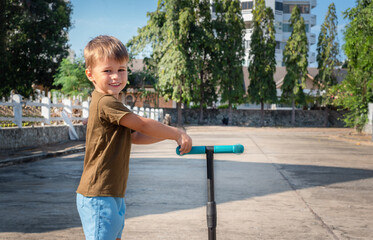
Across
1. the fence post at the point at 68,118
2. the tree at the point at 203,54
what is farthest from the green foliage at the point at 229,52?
the fence post at the point at 68,118

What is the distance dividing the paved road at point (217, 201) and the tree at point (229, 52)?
38628mm

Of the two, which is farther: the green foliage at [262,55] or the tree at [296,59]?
the tree at [296,59]

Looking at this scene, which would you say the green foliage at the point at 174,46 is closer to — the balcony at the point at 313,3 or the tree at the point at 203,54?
the tree at the point at 203,54

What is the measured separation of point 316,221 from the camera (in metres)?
5.77

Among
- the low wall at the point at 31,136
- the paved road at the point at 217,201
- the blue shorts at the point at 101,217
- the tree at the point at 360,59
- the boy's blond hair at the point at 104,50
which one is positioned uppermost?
the tree at the point at 360,59

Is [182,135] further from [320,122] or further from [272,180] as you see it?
[320,122]

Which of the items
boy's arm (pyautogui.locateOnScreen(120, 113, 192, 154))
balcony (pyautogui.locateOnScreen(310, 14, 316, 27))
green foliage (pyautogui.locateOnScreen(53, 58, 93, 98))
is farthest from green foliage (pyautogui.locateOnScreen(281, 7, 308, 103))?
boy's arm (pyautogui.locateOnScreen(120, 113, 192, 154))

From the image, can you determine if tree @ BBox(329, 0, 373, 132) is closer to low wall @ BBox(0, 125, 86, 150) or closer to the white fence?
the white fence

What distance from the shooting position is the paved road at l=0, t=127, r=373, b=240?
527 cm

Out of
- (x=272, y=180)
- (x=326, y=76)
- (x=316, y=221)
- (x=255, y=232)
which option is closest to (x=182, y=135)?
(x=255, y=232)

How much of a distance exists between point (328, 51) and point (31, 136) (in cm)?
4246

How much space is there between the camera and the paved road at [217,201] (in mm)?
5273

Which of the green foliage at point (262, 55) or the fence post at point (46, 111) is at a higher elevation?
the green foliage at point (262, 55)

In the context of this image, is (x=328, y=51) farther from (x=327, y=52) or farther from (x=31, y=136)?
(x=31, y=136)
